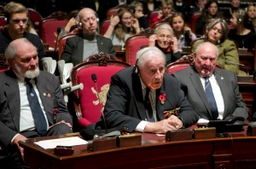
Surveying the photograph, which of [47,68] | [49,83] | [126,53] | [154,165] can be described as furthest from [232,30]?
[154,165]

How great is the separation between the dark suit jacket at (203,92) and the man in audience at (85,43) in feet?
4.40

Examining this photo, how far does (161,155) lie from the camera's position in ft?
7.95

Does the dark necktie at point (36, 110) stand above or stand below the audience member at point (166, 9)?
below

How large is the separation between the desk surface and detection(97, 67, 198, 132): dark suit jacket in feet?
1.17

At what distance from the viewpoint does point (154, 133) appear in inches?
109

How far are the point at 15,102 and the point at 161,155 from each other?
114 cm

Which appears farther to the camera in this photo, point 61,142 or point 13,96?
point 13,96

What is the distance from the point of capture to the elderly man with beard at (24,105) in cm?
300

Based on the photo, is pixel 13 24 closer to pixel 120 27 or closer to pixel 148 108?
pixel 148 108

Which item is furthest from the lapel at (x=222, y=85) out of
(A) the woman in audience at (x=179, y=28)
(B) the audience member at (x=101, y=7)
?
(B) the audience member at (x=101, y=7)

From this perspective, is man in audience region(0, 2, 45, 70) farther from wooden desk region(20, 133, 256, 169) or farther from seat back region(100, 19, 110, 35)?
seat back region(100, 19, 110, 35)

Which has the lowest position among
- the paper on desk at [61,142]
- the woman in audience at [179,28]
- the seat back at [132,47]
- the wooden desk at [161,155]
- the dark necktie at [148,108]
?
the wooden desk at [161,155]

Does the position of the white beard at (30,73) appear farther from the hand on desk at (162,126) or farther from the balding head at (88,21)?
the balding head at (88,21)

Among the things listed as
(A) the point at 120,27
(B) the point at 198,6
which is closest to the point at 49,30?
(A) the point at 120,27
